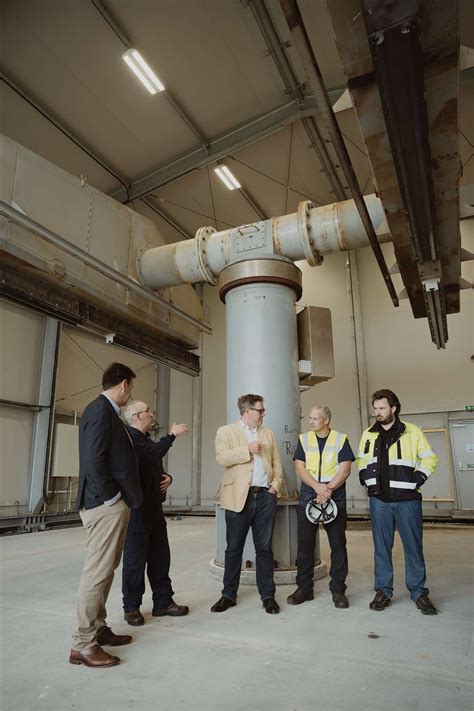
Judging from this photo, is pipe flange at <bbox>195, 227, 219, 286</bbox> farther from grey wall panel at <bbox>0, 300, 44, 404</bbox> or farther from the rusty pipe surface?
grey wall panel at <bbox>0, 300, 44, 404</bbox>

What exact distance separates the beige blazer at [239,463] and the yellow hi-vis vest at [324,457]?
0.82 feet

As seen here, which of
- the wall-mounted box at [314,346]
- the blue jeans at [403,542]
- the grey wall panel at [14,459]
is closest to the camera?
the blue jeans at [403,542]

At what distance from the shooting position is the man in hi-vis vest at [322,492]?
11.0 feet

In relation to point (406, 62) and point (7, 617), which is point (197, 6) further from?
point (7, 617)

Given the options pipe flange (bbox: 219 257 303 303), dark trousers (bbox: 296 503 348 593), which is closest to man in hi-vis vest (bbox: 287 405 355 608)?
dark trousers (bbox: 296 503 348 593)

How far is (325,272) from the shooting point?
12016mm

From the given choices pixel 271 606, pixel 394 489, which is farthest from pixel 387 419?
pixel 271 606

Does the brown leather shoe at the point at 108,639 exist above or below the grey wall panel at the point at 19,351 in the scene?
below

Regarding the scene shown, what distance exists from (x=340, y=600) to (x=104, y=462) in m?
1.95

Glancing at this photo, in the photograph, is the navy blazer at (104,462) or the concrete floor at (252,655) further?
the navy blazer at (104,462)

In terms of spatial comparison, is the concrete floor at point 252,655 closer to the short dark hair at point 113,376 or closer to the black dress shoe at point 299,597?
the black dress shoe at point 299,597

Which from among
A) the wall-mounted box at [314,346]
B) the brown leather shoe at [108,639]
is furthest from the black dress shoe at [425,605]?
the wall-mounted box at [314,346]

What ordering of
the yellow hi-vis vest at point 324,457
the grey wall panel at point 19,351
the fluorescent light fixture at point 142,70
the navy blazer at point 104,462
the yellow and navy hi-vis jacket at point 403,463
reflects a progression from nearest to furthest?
the navy blazer at point 104,462
the yellow and navy hi-vis jacket at point 403,463
the yellow hi-vis vest at point 324,457
the fluorescent light fixture at point 142,70
the grey wall panel at point 19,351

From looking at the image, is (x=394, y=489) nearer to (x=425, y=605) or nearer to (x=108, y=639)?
(x=425, y=605)
